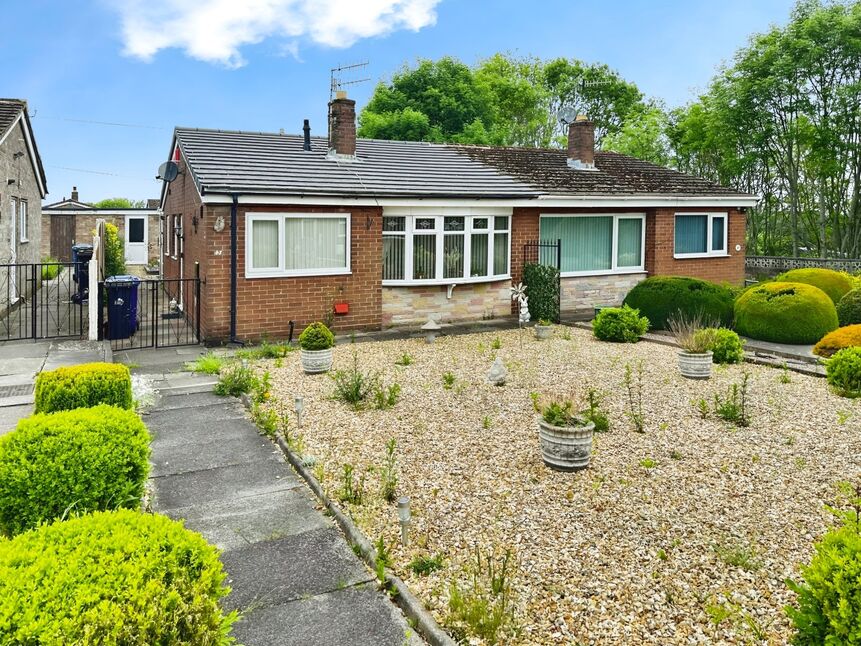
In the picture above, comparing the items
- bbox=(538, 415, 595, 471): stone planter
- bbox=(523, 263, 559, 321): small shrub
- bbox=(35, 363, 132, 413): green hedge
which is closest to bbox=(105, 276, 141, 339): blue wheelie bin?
bbox=(35, 363, 132, 413): green hedge

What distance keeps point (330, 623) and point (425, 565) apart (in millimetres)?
861

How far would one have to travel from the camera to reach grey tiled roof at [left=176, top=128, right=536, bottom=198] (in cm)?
1362

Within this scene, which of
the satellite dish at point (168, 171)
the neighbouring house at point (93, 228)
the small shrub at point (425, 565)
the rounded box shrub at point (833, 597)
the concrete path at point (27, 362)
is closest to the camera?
the rounded box shrub at point (833, 597)

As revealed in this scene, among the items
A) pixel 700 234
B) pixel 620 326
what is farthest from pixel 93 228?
pixel 620 326

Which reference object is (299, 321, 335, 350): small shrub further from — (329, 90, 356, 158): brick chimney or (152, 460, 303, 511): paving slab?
(329, 90, 356, 158): brick chimney

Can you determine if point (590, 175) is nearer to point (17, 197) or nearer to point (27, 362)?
point (27, 362)

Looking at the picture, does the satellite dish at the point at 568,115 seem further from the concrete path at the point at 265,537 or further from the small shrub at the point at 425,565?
the small shrub at the point at 425,565

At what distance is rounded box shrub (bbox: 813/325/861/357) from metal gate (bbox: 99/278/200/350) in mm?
12746

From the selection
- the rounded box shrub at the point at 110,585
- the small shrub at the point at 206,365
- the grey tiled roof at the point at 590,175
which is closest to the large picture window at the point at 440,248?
the grey tiled roof at the point at 590,175

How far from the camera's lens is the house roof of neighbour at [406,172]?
13.9 metres

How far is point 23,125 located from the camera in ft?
63.9

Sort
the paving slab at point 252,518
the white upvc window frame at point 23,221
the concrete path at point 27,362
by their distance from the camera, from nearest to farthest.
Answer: the paving slab at point 252,518 < the concrete path at point 27,362 < the white upvc window frame at point 23,221

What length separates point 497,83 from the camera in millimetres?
45750

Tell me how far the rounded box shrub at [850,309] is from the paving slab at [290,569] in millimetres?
15091
